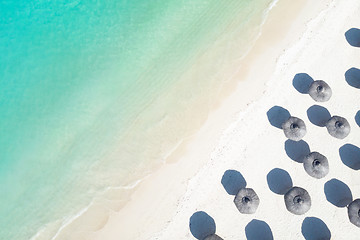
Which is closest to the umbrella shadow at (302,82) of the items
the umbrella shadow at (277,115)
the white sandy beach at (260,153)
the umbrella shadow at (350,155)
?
the white sandy beach at (260,153)

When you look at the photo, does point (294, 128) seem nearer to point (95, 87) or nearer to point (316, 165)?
point (316, 165)

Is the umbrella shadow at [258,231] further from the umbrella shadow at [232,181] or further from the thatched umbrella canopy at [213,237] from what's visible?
the umbrella shadow at [232,181]

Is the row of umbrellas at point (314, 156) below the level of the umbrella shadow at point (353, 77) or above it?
below

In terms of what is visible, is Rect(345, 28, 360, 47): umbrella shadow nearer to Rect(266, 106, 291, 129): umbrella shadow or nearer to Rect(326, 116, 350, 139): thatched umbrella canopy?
Rect(326, 116, 350, 139): thatched umbrella canopy

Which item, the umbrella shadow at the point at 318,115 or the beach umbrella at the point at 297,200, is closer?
the beach umbrella at the point at 297,200

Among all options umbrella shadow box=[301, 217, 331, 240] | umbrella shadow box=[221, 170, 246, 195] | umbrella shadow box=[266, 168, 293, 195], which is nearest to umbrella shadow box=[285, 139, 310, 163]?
umbrella shadow box=[266, 168, 293, 195]

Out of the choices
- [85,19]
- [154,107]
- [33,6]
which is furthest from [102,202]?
[33,6]

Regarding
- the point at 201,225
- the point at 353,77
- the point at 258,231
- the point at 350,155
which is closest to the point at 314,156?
the point at 350,155
